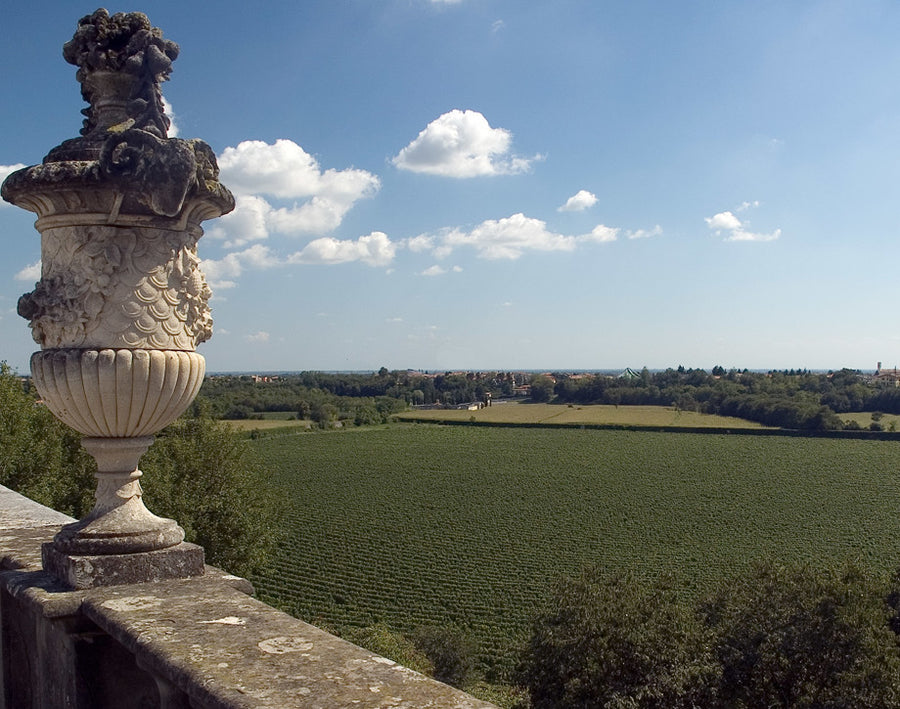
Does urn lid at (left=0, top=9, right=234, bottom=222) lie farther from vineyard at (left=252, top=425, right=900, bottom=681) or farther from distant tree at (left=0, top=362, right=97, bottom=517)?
vineyard at (left=252, top=425, right=900, bottom=681)

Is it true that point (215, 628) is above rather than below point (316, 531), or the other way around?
above

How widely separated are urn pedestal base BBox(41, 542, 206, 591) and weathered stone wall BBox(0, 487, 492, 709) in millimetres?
48

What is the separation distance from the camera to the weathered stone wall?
1.97 m

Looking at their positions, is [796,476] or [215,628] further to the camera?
[796,476]

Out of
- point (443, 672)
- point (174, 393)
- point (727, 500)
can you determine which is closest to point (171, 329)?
point (174, 393)

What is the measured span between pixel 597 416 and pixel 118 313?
335 feet

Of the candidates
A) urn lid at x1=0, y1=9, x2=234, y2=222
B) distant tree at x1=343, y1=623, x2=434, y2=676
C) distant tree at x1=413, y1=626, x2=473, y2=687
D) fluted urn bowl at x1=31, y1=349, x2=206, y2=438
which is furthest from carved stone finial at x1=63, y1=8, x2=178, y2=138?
distant tree at x1=413, y1=626, x2=473, y2=687

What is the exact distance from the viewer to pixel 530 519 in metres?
44.5

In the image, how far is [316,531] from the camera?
4047cm

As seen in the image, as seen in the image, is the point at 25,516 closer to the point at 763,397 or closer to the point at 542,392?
the point at 763,397

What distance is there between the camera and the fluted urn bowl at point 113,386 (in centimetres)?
297

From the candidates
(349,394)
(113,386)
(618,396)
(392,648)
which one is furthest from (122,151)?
(349,394)

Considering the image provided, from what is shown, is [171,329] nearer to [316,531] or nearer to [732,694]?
[732,694]

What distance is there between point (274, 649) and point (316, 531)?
3963 centimetres
